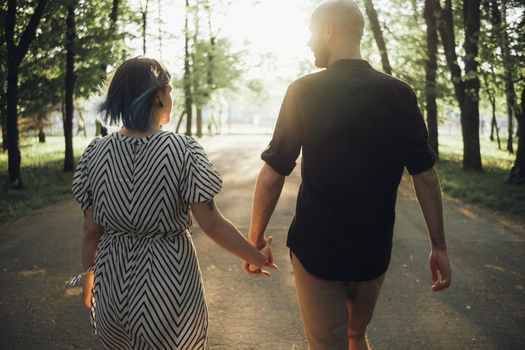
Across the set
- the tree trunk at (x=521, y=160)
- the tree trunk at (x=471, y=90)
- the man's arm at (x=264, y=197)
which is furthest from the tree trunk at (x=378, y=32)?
the man's arm at (x=264, y=197)

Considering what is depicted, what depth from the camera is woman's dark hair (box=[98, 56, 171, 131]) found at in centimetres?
187

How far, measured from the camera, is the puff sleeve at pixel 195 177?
1.86 meters

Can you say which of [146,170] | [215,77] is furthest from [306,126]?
[215,77]

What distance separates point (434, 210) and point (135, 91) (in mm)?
1574

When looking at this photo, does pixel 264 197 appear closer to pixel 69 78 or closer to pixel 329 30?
pixel 329 30

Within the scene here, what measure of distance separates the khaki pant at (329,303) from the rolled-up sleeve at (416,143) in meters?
0.59

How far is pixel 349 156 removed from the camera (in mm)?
2037

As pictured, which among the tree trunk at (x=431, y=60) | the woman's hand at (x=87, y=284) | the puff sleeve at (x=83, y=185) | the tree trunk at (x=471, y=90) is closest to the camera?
the puff sleeve at (x=83, y=185)

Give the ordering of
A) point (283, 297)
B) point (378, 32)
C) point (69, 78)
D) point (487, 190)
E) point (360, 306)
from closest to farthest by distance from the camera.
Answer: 1. point (360, 306)
2. point (283, 297)
3. point (487, 190)
4. point (69, 78)
5. point (378, 32)

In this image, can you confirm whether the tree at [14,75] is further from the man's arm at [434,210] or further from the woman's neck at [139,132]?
the man's arm at [434,210]

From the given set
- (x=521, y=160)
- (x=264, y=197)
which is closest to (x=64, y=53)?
(x=521, y=160)

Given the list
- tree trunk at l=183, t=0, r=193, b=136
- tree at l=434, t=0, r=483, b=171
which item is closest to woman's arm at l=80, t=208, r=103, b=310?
tree at l=434, t=0, r=483, b=171

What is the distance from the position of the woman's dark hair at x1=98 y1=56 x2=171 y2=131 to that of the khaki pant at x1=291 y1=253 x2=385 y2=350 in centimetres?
104

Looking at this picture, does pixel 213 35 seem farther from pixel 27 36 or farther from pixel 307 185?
pixel 307 185
